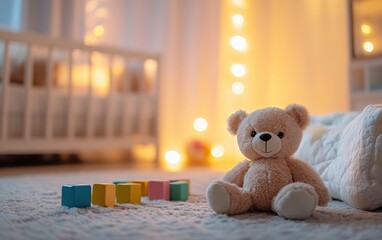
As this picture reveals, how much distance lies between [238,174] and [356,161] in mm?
255

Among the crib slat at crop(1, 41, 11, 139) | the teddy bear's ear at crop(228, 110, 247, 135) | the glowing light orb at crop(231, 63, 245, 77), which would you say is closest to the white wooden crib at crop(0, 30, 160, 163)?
the crib slat at crop(1, 41, 11, 139)

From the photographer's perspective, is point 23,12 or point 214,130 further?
point 214,130

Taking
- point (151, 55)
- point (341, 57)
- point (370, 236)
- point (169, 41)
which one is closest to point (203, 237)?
point (370, 236)

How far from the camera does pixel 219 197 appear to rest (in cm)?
77

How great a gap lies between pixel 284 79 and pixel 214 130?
66 cm

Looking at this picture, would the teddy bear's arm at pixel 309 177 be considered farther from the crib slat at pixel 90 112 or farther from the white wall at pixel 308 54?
the white wall at pixel 308 54

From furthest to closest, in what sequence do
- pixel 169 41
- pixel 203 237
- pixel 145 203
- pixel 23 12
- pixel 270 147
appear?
pixel 169 41 → pixel 23 12 → pixel 145 203 → pixel 270 147 → pixel 203 237

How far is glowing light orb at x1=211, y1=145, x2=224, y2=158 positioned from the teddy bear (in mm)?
2031

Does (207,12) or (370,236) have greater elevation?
(207,12)

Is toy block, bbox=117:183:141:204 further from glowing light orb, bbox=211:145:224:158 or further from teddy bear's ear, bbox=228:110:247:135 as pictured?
glowing light orb, bbox=211:145:224:158

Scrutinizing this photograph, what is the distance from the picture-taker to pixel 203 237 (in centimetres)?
62

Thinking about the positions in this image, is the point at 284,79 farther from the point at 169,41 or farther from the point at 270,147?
the point at 270,147

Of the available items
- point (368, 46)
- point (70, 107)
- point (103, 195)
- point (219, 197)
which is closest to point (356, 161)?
point (219, 197)

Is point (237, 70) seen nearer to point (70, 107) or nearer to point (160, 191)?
point (70, 107)
